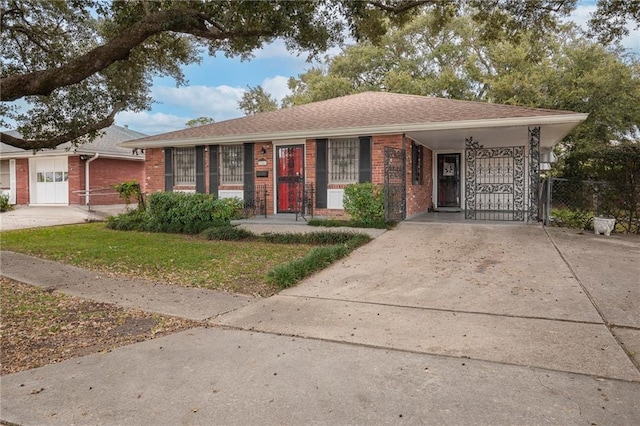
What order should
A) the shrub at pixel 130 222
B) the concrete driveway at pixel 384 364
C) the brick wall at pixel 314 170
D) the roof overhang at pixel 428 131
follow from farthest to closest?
the shrub at pixel 130 222
the brick wall at pixel 314 170
the roof overhang at pixel 428 131
the concrete driveway at pixel 384 364

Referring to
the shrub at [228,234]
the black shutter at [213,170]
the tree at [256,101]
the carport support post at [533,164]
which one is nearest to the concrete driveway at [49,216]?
the black shutter at [213,170]

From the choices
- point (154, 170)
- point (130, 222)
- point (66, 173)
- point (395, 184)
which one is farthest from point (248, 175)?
point (66, 173)

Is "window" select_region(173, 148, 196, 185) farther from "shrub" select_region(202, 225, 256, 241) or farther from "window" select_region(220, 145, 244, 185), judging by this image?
"shrub" select_region(202, 225, 256, 241)

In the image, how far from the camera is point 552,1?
32.4ft

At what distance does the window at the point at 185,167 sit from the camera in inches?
555

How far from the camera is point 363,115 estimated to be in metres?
12.4

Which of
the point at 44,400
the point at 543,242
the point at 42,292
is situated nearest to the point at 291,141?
the point at 543,242

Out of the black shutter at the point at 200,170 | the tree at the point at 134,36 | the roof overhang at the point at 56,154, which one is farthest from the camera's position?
the roof overhang at the point at 56,154

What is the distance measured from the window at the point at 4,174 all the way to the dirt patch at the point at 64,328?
20.7 meters

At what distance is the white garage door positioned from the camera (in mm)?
20125

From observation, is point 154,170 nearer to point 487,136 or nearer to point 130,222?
point 130,222

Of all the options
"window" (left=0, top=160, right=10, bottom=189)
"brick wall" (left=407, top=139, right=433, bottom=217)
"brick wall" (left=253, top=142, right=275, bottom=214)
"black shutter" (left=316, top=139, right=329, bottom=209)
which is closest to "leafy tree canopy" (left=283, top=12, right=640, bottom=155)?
"brick wall" (left=407, top=139, right=433, bottom=217)

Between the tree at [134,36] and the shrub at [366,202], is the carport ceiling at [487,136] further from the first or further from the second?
the tree at [134,36]

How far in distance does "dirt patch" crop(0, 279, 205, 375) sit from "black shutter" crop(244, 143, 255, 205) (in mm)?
8018
